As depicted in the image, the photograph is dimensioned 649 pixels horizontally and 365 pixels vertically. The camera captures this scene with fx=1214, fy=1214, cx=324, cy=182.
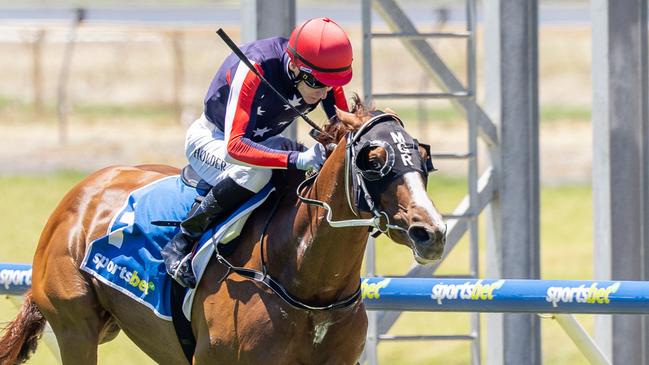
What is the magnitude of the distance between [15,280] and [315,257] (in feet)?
6.91

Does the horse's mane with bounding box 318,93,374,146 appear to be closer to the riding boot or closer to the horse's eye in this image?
the horse's eye

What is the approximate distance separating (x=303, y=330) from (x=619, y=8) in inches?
110

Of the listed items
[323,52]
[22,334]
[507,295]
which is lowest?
[22,334]

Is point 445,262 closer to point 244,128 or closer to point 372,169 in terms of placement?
point 244,128

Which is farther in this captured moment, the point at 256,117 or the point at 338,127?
the point at 256,117

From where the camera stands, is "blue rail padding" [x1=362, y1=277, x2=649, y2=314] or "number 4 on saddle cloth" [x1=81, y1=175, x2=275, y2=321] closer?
"number 4 on saddle cloth" [x1=81, y1=175, x2=275, y2=321]

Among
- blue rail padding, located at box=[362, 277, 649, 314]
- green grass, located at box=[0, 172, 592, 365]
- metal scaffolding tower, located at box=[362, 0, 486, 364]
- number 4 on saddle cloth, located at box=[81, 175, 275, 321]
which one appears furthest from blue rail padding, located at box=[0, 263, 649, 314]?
green grass, located at box=[0, 172, 592, 365]

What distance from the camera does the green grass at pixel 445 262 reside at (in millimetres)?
11555

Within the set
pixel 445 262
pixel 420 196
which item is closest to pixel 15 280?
pixel 420 196

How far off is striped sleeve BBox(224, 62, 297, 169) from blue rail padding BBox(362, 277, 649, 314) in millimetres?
1274

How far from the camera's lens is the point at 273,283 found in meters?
4.29

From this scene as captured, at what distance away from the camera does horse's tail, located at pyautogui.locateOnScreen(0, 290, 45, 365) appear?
525 centimetres

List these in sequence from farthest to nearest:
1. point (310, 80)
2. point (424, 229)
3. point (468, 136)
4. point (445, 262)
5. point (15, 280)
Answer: point (445, 262) < point (468, 136) < point (15, 280) < point (310, 80) < point (424, 229)

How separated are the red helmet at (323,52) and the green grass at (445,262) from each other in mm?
4214
